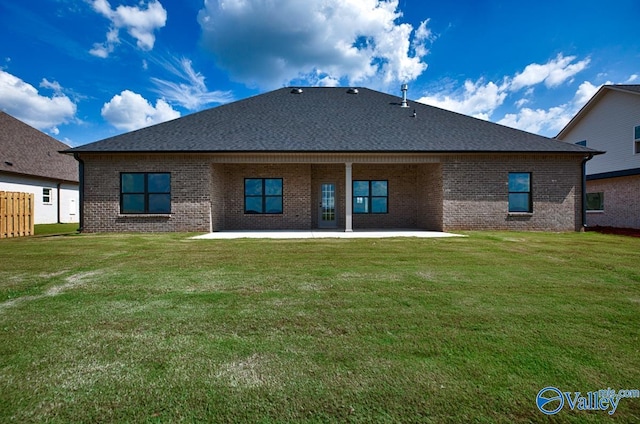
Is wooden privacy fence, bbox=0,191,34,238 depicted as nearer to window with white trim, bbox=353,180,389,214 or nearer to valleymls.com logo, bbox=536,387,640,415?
window with white trim, bbox=353,180,389,214

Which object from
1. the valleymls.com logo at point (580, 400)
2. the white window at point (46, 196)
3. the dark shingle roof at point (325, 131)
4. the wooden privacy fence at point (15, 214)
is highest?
the dark shingle roof at point (325, 131)

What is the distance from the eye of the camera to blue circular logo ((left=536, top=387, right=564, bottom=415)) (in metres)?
2.20

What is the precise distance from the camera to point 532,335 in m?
3.29

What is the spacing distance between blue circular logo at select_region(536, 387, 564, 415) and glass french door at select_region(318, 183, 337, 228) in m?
13.8

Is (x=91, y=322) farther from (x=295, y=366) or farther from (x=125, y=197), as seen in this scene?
(x=125, y=197)

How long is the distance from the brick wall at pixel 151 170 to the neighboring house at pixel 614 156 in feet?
68.8

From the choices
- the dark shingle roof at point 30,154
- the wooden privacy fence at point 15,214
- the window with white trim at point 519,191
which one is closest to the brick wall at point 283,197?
the wooden privacy fence at point 15,214

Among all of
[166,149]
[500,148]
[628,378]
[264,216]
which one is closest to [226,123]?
[166,149]

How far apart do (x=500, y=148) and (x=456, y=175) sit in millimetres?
2074

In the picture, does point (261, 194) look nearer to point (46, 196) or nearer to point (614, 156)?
point (46, 196)

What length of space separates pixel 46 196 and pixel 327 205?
20.6 metres

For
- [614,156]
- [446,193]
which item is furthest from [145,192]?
[614,156]

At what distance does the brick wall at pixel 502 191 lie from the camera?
1378cm

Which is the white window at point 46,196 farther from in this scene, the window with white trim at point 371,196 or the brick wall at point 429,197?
the brick wall at point 429,197
